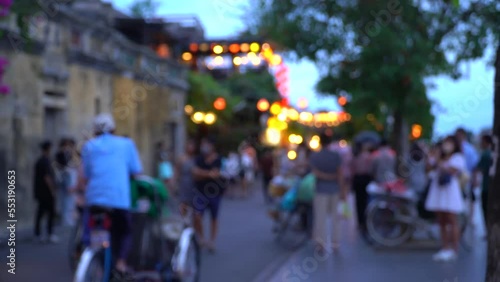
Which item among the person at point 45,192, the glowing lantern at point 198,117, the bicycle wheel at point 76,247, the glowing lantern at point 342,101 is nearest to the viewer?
the bicycle wheel at point 76,247

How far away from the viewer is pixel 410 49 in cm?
1584

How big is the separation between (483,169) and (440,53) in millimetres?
5168

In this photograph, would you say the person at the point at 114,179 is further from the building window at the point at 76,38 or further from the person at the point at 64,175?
the building window at the point at 76,38

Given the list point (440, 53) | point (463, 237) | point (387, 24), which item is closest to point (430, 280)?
point (463, 237)

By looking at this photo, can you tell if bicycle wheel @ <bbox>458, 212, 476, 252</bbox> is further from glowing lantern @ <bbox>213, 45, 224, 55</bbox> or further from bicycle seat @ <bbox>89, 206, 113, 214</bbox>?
glowing lantern @ <bbox>213, 45, 224, 55</bbox>

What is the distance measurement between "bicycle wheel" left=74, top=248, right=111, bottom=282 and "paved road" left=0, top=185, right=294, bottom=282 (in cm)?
247

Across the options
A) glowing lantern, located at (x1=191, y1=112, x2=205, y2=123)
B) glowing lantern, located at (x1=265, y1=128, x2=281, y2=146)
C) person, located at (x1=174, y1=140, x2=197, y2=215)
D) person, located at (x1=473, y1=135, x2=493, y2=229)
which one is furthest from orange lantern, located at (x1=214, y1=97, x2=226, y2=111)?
person, located at (x1=473, y1=135, x2=493, y2=229)

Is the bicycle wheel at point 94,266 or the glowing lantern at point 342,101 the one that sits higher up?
the glowing lantern at point 342,101

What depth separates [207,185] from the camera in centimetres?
1162

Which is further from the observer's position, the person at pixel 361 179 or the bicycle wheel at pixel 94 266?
the person at pixel 361 179

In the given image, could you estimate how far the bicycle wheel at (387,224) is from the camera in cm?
1209

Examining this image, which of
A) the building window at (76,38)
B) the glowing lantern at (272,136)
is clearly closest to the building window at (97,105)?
the building window at (76,38)

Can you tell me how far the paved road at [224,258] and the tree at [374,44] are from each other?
143 inches

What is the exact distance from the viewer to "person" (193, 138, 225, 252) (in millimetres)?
11516
